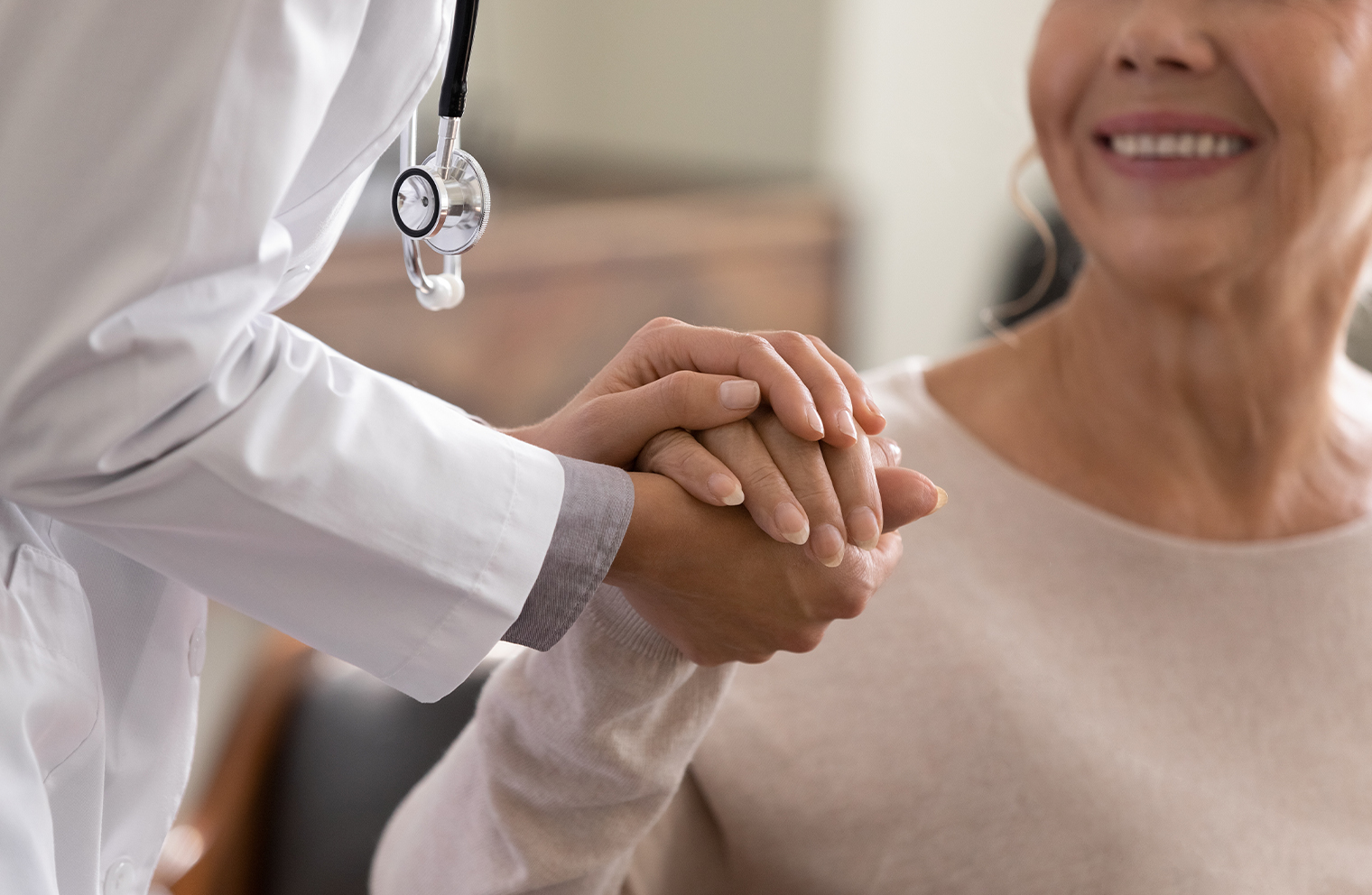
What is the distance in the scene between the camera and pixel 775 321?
9.94 ft

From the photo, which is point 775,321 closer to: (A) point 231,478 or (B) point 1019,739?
(B) point 1019,739

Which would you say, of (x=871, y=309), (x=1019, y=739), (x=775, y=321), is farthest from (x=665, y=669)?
(x=871, y=309)

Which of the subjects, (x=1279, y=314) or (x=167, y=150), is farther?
(x=1279, y=314)

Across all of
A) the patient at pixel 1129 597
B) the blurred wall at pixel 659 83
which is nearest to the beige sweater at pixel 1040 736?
the patient at pixel 1129 597

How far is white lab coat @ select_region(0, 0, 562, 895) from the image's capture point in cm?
48

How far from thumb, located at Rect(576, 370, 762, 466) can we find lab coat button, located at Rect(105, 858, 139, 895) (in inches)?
11.9

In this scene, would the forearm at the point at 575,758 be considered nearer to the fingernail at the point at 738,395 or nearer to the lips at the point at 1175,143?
the fingernail at the point at 738,395

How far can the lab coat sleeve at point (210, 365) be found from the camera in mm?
481

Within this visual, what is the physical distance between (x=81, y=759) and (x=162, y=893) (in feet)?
1.65

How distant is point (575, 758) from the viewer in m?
0.74

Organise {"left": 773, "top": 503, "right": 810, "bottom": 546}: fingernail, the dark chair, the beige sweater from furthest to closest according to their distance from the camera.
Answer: the dark chair
the beige sweater
{"left": 773, "top": 503, "right": 810, "bottom": 546}: fingernail

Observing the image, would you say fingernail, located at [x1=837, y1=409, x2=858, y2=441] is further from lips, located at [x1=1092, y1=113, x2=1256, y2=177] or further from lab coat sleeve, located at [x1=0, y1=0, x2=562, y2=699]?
lips, located at [x1=1092, y1=113, x2=1256, y2=177]

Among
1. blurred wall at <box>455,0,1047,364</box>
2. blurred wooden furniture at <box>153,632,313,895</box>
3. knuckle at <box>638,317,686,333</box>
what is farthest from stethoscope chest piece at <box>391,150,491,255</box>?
blurred wall at <box>455,0,1047,364</box>

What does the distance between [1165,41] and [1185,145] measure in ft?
0.26
